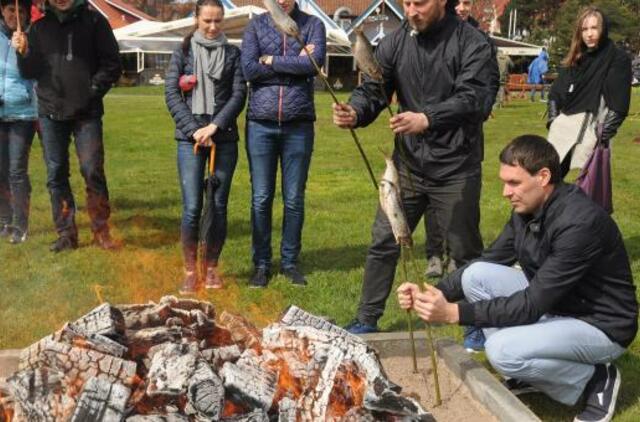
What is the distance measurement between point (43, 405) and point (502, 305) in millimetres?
1921

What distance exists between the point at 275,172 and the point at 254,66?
29.3 inches

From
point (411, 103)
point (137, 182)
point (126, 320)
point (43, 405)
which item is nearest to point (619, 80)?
point (411, 103)

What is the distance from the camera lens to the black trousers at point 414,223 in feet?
13.6

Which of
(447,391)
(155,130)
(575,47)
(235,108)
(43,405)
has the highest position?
(575,47)

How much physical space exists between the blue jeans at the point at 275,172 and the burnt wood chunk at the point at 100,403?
2.54 m

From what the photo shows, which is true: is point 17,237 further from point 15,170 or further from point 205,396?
point 205,396

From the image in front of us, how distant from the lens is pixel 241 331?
141 inches

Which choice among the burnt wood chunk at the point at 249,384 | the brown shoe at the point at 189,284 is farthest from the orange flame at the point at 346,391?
the brown shoe at the point at 189,284

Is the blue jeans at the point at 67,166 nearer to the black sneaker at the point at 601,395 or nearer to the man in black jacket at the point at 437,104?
the man in black jacket at the point at 437,104

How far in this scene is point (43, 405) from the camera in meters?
2.98

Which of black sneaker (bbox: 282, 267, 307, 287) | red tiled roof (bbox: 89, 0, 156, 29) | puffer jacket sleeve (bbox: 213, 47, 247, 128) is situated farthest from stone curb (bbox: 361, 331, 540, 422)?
red tiled roof (bbox: 89, 0, 156, 29)

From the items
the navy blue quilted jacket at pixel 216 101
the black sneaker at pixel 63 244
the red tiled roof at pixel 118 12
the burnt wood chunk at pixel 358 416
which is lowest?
the red tiled roof at pixel 118 12

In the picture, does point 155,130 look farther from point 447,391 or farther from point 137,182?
point 447,391

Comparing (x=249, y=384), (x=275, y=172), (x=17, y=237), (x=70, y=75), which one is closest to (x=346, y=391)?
(x=249, y=384)
